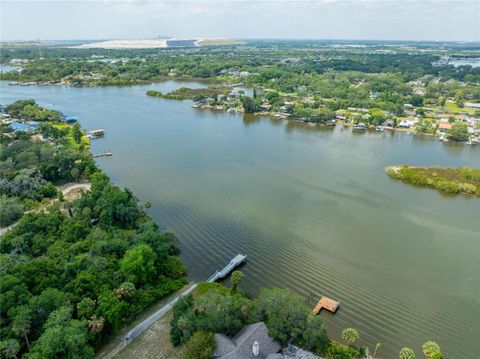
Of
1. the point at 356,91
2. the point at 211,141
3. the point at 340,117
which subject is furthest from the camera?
the point at 356,91

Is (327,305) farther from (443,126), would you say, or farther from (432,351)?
(443,126)

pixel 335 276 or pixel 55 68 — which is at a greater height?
pixel 55 68

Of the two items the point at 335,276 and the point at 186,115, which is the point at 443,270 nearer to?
the point at 335,276

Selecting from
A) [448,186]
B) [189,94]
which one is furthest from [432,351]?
[189,94]

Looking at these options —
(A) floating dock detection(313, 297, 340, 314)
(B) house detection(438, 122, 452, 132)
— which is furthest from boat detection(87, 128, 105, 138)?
(B) house detection(438, 122, 452, 132)

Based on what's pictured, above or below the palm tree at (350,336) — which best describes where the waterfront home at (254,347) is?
above

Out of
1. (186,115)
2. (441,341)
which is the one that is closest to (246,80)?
(186,115)

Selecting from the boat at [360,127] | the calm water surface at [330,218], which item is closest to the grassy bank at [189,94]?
the calm water surface at [330,218]

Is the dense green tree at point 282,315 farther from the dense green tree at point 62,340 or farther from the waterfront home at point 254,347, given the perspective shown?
the dense green tree at point 62,340

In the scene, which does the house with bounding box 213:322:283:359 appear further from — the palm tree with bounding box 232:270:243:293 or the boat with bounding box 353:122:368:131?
the boat with bounding box 353:122:368:131

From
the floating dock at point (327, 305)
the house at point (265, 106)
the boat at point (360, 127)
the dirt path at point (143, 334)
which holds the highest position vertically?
the house at point (265, 106)
